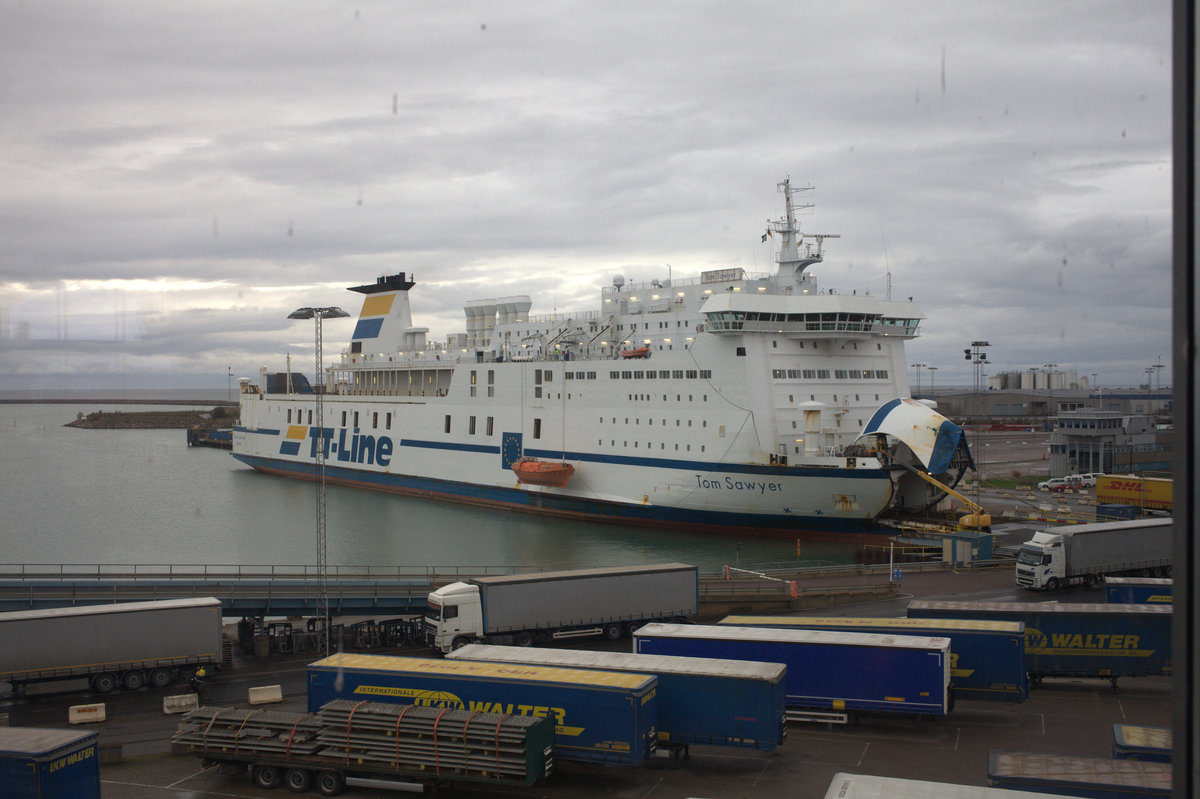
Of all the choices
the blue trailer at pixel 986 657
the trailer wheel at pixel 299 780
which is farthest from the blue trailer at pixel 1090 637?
the trailer wheel at pixel 299 780

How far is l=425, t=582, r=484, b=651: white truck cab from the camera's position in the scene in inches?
649

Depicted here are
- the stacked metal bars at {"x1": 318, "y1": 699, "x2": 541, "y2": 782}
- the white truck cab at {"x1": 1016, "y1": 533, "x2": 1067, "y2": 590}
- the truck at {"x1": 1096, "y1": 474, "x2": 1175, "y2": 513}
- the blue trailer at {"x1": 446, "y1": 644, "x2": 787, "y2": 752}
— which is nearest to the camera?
the stacked metal bars at {"x1": 318, "y1": 699, "x2": 541, "y2": 782}

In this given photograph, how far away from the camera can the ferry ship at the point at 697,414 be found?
94.0ft

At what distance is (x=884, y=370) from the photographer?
106 ft

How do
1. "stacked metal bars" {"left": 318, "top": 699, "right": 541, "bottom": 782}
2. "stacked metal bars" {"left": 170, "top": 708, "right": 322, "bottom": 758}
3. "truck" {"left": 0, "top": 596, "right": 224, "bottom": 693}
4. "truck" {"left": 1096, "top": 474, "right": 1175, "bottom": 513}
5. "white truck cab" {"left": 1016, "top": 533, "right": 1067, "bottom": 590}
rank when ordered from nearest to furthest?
"stacked metal bars" {"left": 318, "top": 699, "right": 541, "bottom": 782} → "stacked metal bars" {"left": 170, "top": 708, "right": 322, "bottom": 758} → "truck" {"left": 0, "top": 596, "right": 224, "bottom": 693} → "white truck cab" {"left": 1016, "top": 533, "right": 1067, "bottom": 590} → "truck" {"left": 1096, "top": 474, "right": 1175, "bottom": 513}

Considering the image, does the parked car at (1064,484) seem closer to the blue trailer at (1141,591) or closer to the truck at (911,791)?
the blue trailer at (1141,591)

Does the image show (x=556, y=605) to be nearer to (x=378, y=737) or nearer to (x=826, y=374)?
(x=378, y=737)

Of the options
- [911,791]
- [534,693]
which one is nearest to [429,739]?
[534,693]

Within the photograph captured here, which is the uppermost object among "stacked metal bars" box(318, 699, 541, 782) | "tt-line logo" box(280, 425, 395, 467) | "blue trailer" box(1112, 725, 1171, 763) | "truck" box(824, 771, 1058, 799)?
"tt-line logo" box(280, 425, 395, 467)

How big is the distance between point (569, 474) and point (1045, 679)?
72.7ft

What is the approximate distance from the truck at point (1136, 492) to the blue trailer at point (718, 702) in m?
25.9

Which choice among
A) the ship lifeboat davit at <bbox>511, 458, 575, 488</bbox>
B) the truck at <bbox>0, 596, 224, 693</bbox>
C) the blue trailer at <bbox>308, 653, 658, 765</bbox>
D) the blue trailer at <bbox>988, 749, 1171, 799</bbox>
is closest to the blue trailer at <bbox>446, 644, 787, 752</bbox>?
the blue trailer at <bbox>308, 653, 658, 765</bbox>

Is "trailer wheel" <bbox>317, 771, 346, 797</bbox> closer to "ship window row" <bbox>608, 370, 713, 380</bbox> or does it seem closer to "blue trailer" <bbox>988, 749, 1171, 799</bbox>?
"blue trailer" <bbox>988, 749, 1171, 799</bbox>

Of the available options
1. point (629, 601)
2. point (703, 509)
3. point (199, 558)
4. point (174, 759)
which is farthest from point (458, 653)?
point (199, 558)
